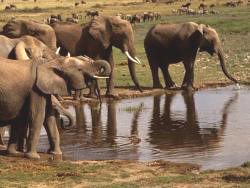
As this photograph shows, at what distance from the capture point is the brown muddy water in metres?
14.2

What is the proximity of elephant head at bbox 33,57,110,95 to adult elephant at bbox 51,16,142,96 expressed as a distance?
966 centimetres

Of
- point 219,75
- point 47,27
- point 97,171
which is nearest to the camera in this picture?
point 97,171

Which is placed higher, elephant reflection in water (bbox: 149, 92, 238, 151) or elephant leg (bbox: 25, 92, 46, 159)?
elephant leg (bbox: 25, 92, 46, 159)

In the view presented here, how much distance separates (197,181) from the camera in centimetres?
1136

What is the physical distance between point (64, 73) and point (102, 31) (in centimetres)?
1022

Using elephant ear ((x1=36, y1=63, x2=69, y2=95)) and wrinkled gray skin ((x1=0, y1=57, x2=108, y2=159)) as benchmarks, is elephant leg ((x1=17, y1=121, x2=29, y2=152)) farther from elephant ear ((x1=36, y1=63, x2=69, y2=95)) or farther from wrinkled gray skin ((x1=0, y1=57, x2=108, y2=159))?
elephant ear ((x1=36, y1=63, x2=69, y2=95))

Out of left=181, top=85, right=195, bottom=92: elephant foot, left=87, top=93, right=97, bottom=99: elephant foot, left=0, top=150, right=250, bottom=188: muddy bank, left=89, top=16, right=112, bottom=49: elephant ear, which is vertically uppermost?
left=89, top=16, right=112, bottom=49: elephant ear

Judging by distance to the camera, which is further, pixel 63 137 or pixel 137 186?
pixel 63 137

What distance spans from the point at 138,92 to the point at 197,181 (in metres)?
12.9

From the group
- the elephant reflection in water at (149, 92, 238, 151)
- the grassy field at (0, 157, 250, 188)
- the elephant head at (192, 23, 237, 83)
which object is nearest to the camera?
the grassy field at (0, 157, 250, 188)

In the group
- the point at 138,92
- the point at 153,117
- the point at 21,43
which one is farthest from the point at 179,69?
the point at 21,43

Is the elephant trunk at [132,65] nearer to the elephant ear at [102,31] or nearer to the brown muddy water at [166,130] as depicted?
the elephant ear at [102,31]

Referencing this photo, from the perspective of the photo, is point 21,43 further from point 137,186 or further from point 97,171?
point 137,186

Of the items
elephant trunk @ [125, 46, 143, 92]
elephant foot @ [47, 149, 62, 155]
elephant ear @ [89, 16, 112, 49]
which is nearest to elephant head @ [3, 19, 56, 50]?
elephant ear @ [89, 16, 112, 49]
